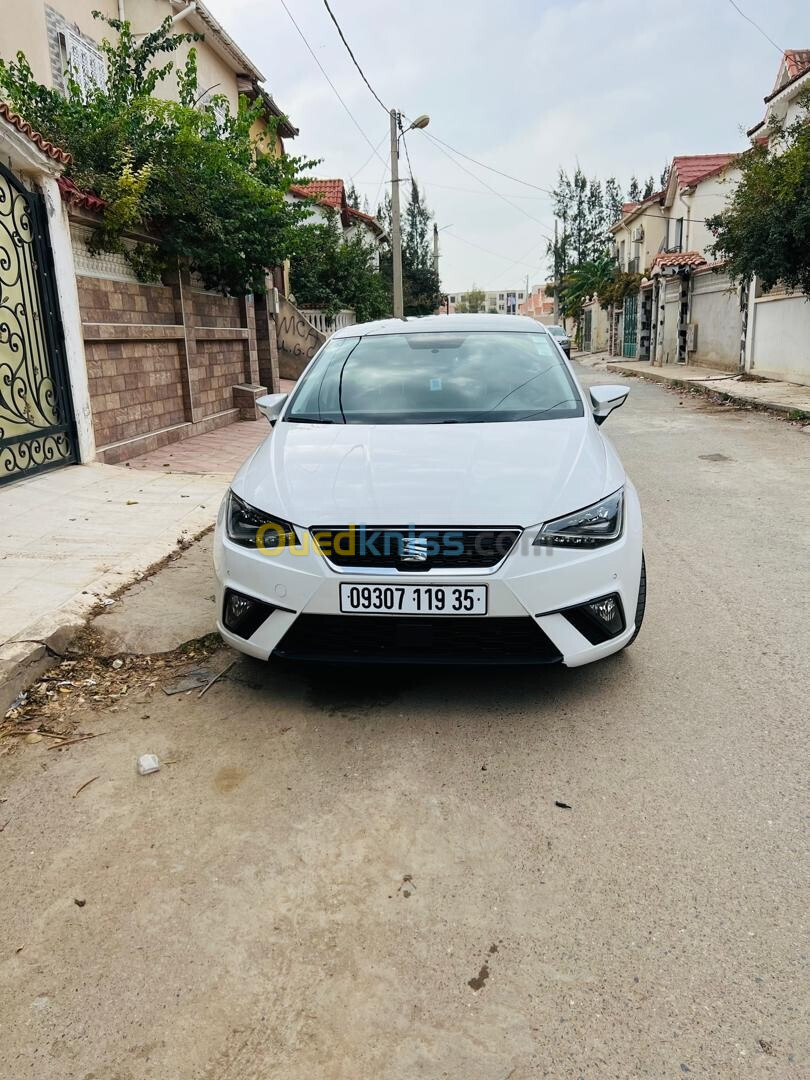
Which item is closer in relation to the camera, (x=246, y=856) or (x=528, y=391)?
(x=246, y=856)

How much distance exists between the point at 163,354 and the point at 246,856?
8937 mm

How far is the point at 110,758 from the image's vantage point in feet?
9.94

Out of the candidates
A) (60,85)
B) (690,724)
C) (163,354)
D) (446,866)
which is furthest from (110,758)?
(60,85)

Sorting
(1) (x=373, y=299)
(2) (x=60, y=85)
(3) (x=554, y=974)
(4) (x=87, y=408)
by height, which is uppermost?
(2) (x=60, y=85)

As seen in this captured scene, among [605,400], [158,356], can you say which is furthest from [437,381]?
[158,356]

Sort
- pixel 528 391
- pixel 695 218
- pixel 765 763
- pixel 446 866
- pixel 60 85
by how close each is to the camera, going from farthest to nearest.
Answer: pixel 695 218 → pixel 60 85 → pixel 528 391 → pixel 765 763 → pixel 446 866

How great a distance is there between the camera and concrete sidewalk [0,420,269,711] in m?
3.97

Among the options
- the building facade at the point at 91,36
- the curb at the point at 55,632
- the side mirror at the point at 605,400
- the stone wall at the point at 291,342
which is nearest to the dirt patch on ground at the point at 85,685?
the curb at the point at 55,632

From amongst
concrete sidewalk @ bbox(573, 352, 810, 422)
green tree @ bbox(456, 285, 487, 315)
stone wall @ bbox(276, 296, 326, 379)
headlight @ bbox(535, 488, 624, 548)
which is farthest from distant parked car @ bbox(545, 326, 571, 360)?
green tree @ bbox(456, 285, 487, 315)

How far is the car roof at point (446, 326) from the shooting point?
487 cm

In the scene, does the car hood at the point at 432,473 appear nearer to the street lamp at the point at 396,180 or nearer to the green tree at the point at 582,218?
the street lamp at the point at 396,180

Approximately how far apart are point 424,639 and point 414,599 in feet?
0.58

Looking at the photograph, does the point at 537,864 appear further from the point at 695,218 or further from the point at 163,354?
the point at 695,218

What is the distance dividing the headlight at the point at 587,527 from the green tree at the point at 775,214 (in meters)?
12.1
